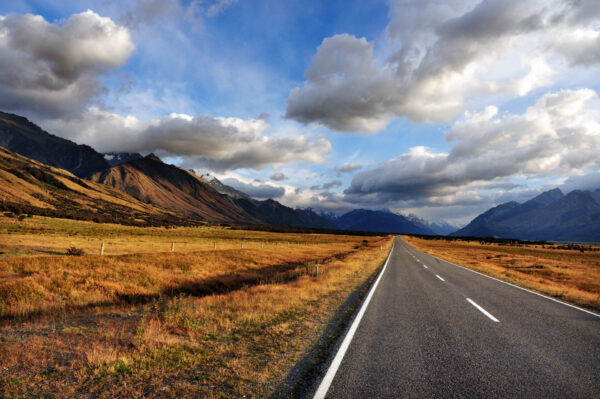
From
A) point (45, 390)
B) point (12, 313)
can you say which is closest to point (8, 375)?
point (45, 390)

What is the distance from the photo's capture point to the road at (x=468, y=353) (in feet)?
13.6

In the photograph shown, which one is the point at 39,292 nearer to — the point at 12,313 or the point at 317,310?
the point at 12,313

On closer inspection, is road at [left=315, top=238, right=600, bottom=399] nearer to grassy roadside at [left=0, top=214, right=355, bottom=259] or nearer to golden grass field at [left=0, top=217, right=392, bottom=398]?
golden grass field at [left=0, top=217, right=392, bottom=398]

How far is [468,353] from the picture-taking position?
18.0 ft

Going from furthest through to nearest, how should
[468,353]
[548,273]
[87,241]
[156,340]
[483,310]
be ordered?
1. [87,241]
2. [548,273]
3. [483,310]
4. [156,340]
5. [468,353]

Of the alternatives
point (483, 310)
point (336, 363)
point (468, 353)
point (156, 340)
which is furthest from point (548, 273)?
point (156, 340)

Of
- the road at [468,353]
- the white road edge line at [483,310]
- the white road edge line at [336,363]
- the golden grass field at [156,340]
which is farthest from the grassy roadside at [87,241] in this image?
A: the white road edge line at [483,310]

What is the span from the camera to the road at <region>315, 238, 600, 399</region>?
4.16 metres

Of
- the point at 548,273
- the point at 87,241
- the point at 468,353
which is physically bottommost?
the point at 87,241

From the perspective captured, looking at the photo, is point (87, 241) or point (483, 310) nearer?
point (483, 310)

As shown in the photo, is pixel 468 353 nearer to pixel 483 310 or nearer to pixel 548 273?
pixel 483 310

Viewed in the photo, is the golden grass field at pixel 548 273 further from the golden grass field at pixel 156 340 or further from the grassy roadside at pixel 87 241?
the grassy roadside at pixel 87 241

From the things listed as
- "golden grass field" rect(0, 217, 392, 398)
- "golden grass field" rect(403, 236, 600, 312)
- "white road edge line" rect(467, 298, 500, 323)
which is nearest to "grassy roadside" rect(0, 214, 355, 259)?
"golden grass field" rect(0, 217, 392, 398)

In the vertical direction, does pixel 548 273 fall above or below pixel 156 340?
below
